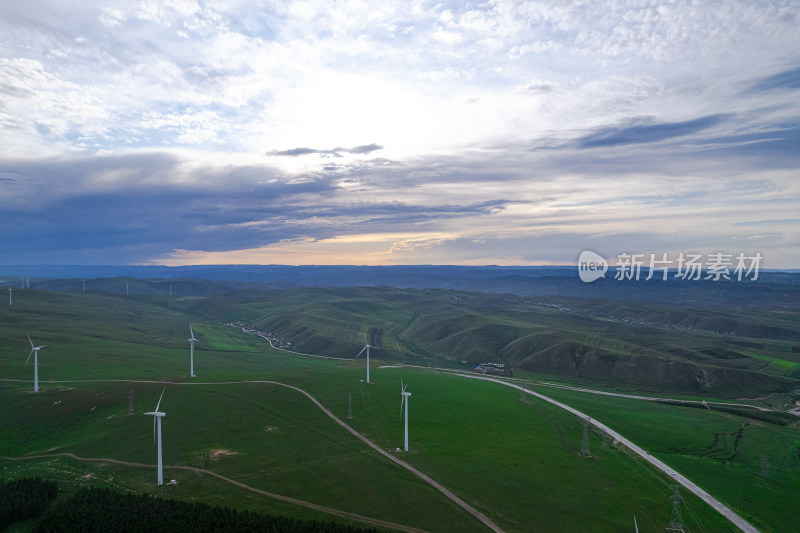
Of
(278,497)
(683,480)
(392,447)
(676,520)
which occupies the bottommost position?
(683,480)

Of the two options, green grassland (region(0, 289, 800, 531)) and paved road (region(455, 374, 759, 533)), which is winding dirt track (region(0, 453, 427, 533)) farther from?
paved road (region(455, 374, 759, 533))

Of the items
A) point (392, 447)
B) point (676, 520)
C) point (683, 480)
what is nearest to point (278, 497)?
point (392, 447)

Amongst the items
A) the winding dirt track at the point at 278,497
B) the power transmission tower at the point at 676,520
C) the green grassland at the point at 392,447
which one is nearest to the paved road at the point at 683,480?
the green grassland at the point at 392,447

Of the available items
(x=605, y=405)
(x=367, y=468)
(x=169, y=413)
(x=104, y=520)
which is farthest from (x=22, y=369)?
(x=605, y=405)

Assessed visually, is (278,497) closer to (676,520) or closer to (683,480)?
(676,520)

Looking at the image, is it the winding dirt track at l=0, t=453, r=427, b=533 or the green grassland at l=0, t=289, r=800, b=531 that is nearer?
the winding dirt track at l=0, t=453, r=427, b=533

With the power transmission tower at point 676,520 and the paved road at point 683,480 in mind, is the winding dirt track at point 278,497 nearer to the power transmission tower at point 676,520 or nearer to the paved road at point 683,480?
the power transmission tower at point 676,520

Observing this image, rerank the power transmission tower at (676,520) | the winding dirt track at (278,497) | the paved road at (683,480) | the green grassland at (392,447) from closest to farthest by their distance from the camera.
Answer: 1. the winding dirt track at (278,497)
2. the power transmission tower at (676,520)
3. the paved road at (683,480)
4. the green grassland at (392,447)

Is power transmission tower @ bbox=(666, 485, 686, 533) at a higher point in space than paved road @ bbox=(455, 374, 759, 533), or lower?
higher

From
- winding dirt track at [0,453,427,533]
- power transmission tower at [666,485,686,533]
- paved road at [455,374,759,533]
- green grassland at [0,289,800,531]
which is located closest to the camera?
winding dirt track at [0,453,427,533]

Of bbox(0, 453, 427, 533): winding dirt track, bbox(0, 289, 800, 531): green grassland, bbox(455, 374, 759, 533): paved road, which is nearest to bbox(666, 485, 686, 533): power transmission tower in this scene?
bbox(0, 289, 800, 531): green grassland

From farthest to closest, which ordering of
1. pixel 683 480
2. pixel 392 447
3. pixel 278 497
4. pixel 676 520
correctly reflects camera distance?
pixel 392 447 → pixel 683 480 → pixel 278 497 → pixel 676 520
